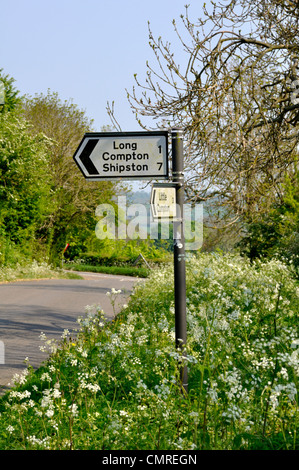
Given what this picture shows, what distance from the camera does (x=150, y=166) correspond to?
4406 millimetres

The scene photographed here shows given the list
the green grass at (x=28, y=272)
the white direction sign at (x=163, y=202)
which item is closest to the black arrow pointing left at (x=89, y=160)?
the white direction sign at (x=163, y=202)

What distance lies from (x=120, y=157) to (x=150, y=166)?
0.82 feet

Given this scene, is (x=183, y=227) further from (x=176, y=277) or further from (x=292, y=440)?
(x=292, y=440)

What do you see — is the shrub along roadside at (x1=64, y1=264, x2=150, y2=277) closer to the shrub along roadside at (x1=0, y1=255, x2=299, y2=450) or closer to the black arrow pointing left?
the shrub along roadside at (x1=0, y1=255, x2=299, y2=450)

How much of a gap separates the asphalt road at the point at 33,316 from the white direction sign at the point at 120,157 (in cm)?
336

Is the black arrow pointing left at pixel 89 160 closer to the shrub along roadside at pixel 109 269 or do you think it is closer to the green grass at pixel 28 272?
the green grass at pixel 28 272

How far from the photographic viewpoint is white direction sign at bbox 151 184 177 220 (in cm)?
445

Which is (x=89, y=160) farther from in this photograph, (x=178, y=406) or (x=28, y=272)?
(x=28, y=272)

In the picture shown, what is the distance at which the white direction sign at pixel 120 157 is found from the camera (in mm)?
4344

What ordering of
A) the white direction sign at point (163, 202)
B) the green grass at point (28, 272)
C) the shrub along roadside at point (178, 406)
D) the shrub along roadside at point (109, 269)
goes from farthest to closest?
the shrub along roadside at point (109, 269) → the green grass at point (28, 272) → the white direction sign at point (163, 202) → the shrub along roadside at point (178, 406)

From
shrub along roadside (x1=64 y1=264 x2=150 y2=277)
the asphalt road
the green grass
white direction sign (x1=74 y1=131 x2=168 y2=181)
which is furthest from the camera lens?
shrub along roadside (x1=64 y1=264 x2=150 y2=277)

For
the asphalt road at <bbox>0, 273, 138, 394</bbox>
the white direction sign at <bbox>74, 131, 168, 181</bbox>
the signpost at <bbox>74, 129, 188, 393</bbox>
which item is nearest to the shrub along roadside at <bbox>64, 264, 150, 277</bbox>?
the asphalt road at <bbox>0, 273, 138, 394</bbox>

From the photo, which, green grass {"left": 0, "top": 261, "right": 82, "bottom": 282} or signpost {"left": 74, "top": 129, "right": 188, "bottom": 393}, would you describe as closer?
signpost {"left": 74, "top": 129, "right": 188, "bottom": 393}
